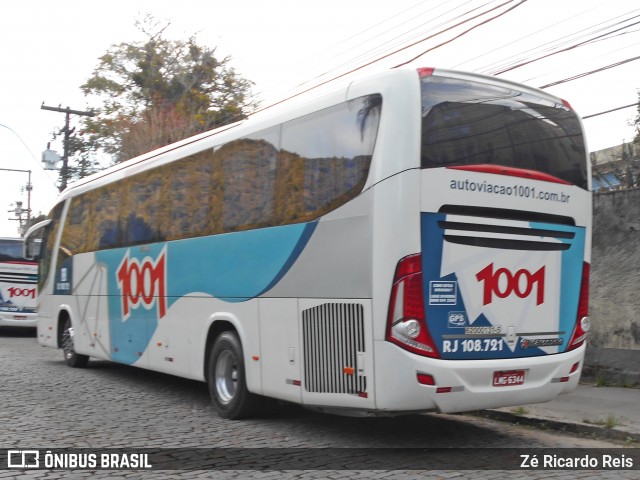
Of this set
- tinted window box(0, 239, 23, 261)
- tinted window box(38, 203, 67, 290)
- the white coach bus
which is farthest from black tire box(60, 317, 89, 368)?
tinted window box(0, 239, 23, 261)

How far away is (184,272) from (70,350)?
536 cm

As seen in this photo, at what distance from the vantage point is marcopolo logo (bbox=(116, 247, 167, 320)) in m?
10.2

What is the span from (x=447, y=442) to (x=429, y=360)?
1.45 m

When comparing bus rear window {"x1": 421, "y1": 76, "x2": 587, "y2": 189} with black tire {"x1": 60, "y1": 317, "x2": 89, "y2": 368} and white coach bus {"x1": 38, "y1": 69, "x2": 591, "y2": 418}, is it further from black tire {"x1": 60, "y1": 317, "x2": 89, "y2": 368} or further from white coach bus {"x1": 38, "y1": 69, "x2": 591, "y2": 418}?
black tire {"x1": 60, "y1": 317, "x2": 89, "y2": 368}

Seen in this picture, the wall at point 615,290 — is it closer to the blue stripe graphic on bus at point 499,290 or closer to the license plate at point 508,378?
the blue stripe graphic on bus at point 499,290

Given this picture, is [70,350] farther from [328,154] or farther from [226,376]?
[328,154]

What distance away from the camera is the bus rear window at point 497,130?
6566 millimetres

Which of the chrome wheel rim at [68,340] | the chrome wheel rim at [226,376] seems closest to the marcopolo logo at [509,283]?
the chrome wheel rim at [226,376]

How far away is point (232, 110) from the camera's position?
36781 mm

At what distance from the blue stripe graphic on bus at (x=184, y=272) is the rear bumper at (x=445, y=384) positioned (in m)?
1.63

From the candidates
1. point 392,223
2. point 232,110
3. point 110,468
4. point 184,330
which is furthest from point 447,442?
point 232,110

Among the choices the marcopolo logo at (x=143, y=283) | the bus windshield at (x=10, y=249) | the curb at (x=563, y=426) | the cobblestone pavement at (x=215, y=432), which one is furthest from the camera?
the bus windshield at (x=10, y=249)

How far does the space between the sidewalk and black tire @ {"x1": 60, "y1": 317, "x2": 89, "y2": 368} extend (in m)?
7.92

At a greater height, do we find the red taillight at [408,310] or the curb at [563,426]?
the red taillight at [408,310]
